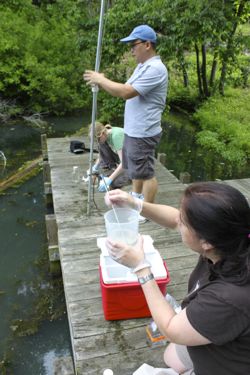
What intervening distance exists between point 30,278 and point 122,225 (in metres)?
2.46

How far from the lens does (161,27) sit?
7215 millimetres

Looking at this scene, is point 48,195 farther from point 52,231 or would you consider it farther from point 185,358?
point 185,358

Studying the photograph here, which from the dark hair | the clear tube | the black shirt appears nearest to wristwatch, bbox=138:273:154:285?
the black shirt

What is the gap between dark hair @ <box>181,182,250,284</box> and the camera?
3.97ft

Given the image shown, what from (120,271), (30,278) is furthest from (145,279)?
(30,278)

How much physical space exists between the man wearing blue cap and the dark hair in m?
1.96

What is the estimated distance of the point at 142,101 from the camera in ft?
10.6

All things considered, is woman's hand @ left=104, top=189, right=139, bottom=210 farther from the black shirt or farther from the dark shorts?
the dark shorts

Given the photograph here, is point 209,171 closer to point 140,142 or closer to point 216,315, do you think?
point 140,142

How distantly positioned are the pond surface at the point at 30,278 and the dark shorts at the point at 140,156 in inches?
62.0

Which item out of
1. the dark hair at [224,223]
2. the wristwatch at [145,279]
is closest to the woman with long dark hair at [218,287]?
the dark hair at [224,223]

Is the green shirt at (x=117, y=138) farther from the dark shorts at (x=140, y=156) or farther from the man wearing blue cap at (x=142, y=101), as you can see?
the dark shorts at (x=140, y=156)

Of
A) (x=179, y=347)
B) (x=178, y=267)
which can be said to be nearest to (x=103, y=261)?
(x=179, y=347)

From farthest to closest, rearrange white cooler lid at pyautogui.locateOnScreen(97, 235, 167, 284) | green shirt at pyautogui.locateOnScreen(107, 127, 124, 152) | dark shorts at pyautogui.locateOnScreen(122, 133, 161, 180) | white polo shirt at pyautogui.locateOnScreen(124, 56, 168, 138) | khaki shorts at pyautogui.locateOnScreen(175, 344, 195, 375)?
1. green shirt at pyautogui.locateOnScreen(107, 127, 124, 152)
2. dark shorts at pyautogui.locateOnScreen(122, 133, 161, 180)
3. white polo shirt at pyautogui.locateOnScreen(124, 56, 168, 138)
4. white cooler lid at pyautogui.locateOnScreen(97, 235, 167, 284)
5. khaki shorts at pyautogui.locateOnScreen(175, 344, 195, 375)
